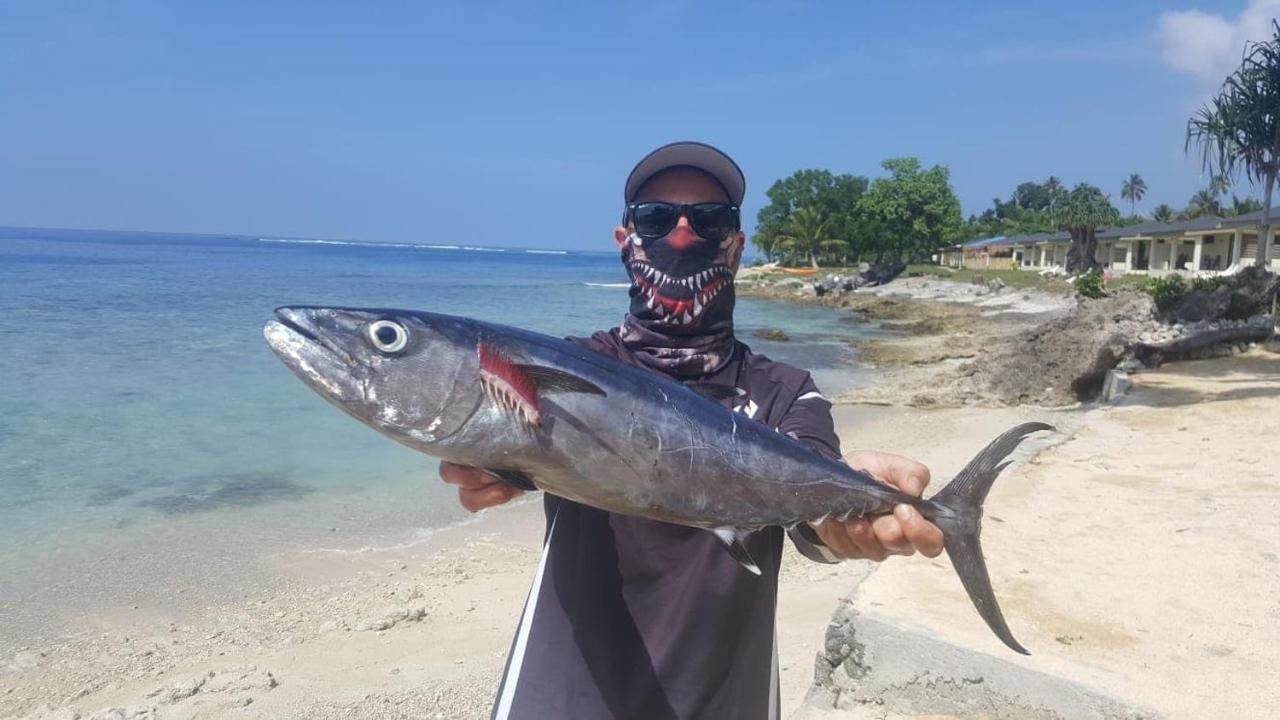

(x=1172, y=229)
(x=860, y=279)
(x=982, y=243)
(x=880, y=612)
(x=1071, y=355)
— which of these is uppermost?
(x=982, y=243)

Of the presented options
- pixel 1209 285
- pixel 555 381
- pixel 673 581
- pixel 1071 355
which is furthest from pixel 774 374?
pixel 1209 285

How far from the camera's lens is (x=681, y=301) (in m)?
2.66

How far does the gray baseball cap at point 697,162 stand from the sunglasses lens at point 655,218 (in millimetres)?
110

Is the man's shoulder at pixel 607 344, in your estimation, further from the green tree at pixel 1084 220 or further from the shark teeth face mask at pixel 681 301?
the green tree at pixel 1084 220

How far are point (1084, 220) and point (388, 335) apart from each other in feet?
203

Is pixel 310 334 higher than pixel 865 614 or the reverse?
higher

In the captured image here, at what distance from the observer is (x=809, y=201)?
79.2 meters

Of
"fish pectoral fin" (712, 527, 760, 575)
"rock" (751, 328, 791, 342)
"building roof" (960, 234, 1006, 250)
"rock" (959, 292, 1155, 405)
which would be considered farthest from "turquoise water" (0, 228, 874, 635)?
"building roof" (960, 234, 1006, 250)

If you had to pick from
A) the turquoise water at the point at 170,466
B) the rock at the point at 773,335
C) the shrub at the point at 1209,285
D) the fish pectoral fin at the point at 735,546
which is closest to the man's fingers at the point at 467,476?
the fish pectoral fin at the point at 735,546

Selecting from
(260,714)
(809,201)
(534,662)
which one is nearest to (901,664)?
(534,662)

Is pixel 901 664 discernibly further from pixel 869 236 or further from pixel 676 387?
pixel 869 236

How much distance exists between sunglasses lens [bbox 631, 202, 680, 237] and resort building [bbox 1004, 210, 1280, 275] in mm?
44065

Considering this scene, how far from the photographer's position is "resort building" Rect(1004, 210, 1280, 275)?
145 ft

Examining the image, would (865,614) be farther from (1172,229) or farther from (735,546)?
(1172,229)
